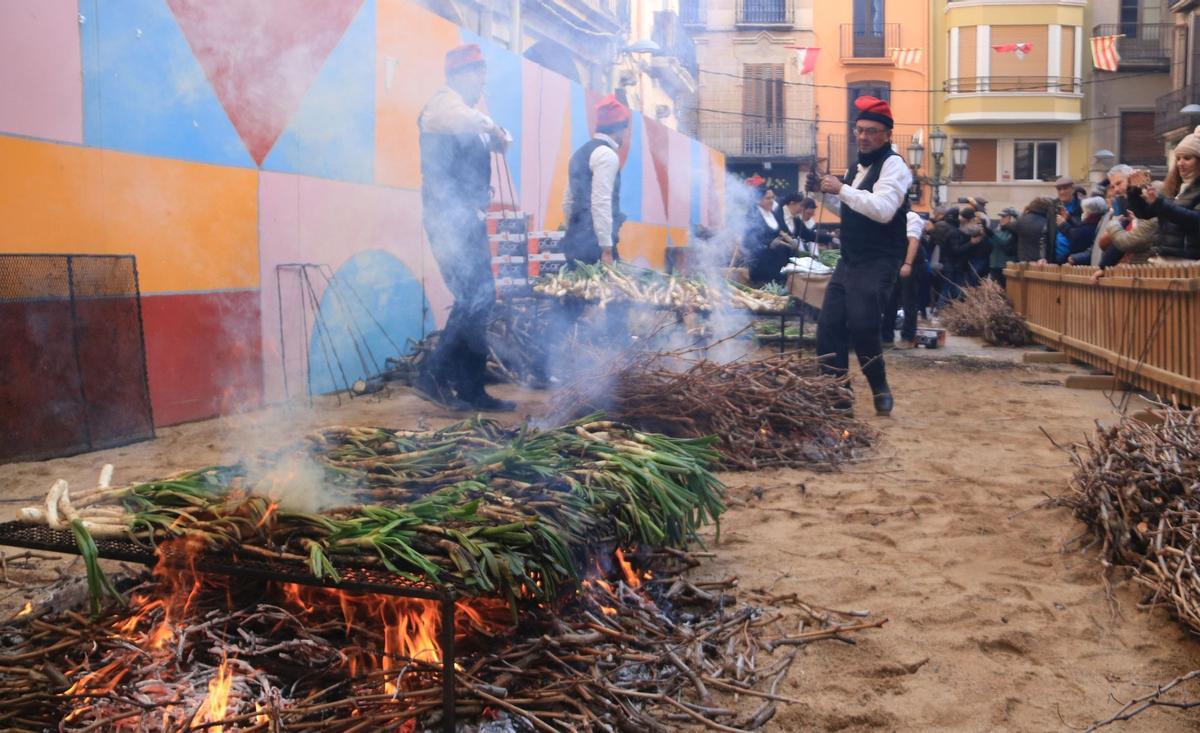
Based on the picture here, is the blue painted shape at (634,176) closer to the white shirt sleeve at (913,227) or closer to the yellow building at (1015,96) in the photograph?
the white shirt sleeve at (913,227)

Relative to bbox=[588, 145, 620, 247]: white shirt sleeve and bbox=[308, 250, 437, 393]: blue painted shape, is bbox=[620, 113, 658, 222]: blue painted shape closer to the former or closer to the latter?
bbox=[308, 250, 437, 393]: blue painted shape

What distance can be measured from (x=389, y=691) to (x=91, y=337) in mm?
4416

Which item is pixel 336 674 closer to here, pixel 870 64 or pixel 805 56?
pixel 805 56

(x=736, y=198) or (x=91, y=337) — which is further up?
(x=736, y=198)

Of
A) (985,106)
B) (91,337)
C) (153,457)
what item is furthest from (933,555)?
(985,106)

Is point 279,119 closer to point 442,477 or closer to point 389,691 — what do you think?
point 442,477

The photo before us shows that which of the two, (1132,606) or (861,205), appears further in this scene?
(861,205)

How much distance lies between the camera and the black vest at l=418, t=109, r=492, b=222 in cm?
711

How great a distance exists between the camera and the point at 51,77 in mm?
5789

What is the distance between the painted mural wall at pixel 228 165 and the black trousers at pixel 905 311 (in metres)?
5.54

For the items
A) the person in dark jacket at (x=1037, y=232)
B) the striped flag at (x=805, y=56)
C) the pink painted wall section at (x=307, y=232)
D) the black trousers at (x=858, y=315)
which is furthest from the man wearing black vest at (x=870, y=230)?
the striped flag at (x=805, y=56)

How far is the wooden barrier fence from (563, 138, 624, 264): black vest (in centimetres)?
440

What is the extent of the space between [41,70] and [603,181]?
4.36m

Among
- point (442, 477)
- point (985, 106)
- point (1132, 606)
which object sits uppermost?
point (985, 106)
